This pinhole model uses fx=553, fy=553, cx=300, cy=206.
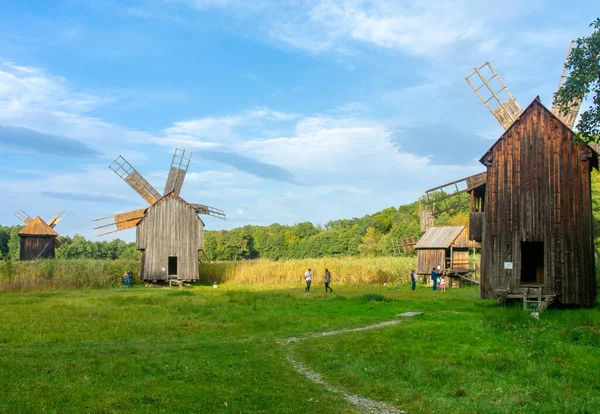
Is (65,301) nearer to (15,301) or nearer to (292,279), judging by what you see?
(15,301)

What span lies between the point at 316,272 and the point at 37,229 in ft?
132

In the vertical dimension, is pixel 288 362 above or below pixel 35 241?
below

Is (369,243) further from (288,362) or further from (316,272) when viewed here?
(288,362)

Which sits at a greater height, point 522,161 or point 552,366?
point 522,161

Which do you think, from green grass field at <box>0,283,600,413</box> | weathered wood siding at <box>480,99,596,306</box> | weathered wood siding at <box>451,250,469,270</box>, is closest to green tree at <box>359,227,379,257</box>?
weathered wood siding at <box>451,250,469,270</box>

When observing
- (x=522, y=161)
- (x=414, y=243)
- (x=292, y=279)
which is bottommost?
(x=292, y=279)

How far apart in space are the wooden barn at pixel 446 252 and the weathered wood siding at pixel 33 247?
153ft

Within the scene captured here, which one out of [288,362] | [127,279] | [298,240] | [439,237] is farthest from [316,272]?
[298,240]

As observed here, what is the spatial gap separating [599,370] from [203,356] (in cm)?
921

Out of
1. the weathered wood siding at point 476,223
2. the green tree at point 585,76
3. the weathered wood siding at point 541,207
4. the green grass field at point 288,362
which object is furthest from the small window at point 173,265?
the green tree at point 585,76

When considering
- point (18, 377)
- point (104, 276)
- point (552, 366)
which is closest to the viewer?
point (18, 377)

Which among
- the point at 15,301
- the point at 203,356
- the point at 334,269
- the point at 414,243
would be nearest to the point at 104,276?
the point at 15,301

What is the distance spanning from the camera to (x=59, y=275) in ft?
133

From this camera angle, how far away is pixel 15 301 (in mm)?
28547
